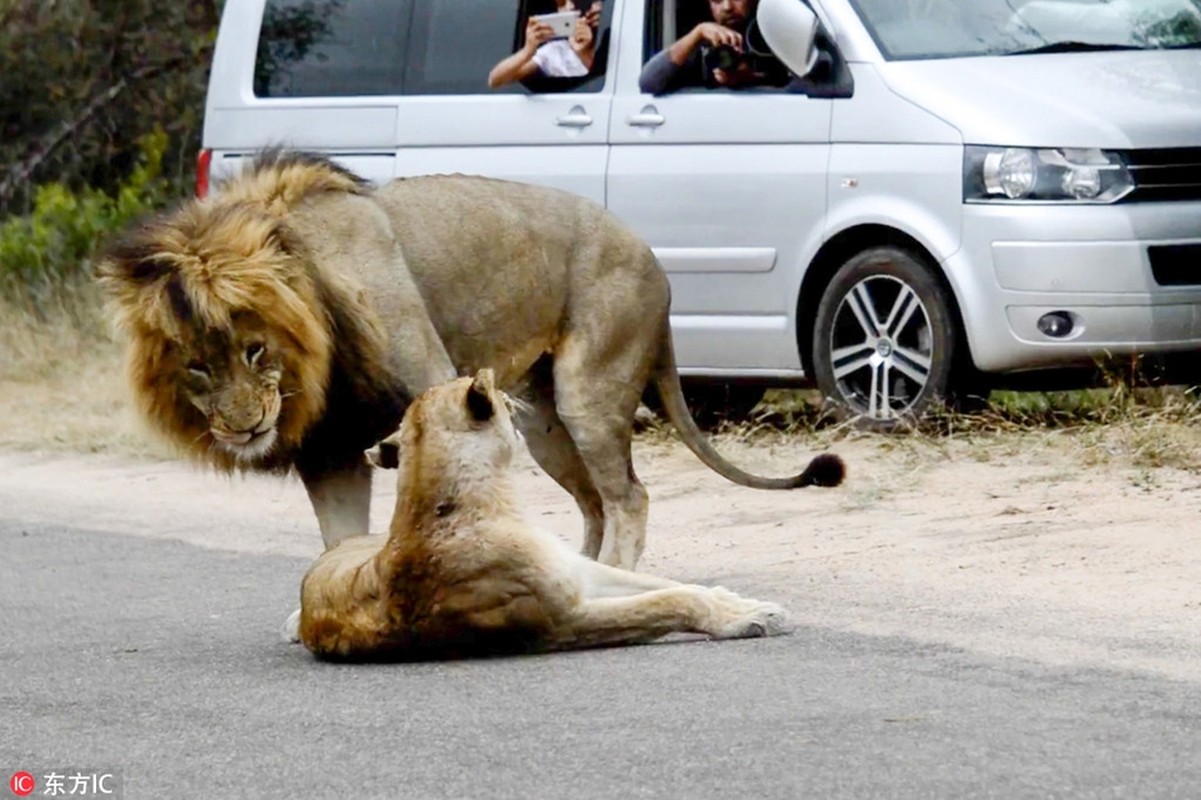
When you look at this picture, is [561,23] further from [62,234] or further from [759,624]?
[62,234]

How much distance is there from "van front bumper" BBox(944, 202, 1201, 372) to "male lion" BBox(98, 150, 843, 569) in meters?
1.71

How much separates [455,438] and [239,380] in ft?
2.68

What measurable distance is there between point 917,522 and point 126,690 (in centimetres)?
309

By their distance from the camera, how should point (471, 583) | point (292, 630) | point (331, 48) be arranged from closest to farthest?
point (471, 583) < point (292, 630) < point (331, 48)

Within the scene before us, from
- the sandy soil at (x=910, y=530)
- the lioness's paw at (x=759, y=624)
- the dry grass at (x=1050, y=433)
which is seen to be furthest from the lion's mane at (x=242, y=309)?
the dry grass at (x=1050, y=433)

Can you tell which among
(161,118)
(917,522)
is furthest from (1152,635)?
(161,118)

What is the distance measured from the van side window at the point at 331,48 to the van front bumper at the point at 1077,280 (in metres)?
2.82

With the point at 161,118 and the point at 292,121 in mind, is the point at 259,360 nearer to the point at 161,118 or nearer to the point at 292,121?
the point at 292,121

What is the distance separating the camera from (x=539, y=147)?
34.7 ft

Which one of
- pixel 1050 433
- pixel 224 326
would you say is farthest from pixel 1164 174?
pixel 224 326

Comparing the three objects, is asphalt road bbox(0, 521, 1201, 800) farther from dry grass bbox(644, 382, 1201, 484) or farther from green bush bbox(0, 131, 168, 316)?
green bush bbox(0, 131, 168, 316)

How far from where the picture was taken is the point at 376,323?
7.08 metres

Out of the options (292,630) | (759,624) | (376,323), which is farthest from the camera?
(376,323)

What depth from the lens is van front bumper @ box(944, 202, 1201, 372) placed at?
923 centimetres
